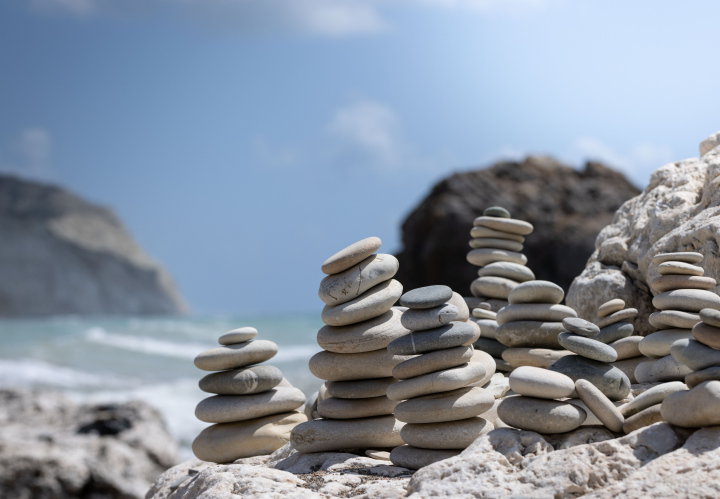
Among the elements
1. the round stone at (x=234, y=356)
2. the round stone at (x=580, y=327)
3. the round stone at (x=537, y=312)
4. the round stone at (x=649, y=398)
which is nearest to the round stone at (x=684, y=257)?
the round stone at (x=537, y=312)

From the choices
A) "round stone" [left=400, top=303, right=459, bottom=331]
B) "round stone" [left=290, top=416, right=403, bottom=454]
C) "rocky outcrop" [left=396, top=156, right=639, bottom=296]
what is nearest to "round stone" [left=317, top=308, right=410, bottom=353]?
"round stone" [left=400, top=303, right=459, bottom=331]

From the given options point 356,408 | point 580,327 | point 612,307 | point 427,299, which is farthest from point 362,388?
point 612,307

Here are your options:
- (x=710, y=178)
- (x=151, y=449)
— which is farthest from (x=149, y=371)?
(x=710, y=178)

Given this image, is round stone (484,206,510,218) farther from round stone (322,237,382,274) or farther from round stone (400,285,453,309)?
round stone (400,285,453,309)

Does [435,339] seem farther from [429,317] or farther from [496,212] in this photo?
[496,212]

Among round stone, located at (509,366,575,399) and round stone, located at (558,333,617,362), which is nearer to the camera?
round stone, located at (509,366,575,399)

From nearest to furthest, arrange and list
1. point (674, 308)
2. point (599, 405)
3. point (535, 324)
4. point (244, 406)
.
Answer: point (599, 405) < point (674, 308) < point (535, 324) < point (244, 406)

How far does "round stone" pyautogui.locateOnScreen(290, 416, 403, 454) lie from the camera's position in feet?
12.4

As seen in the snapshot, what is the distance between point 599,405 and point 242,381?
2.28 m

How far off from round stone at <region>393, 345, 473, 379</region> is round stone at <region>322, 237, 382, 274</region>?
2.32 ft

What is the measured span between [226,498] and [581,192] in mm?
18281

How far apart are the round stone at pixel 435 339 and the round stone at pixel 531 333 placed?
2.74ft

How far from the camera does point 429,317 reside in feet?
11.5

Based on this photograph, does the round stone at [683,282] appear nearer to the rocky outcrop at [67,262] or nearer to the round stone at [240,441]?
the round stone at [240,441]
